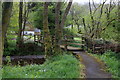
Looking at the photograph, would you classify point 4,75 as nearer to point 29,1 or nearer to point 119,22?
point 119,22

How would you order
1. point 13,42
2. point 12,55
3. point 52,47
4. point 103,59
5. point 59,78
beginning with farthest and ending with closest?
point 13,42 → point 12,55 → point 52,47 → point 103,59 → point 59,78

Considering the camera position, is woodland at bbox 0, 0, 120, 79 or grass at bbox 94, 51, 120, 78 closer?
woodland at bbox 0, 0, 120, 79

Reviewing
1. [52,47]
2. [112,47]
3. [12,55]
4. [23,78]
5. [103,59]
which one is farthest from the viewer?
[12,55]

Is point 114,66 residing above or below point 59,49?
below

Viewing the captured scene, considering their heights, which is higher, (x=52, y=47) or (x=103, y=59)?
(x=52, y=47)

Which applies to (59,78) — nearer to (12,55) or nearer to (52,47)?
(52,47)

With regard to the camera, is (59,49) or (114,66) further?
(59,49)

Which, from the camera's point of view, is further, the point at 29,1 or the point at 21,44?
the point at 29,1

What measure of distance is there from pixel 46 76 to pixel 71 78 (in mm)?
747

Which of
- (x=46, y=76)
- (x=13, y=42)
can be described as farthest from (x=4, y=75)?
(x=13, y=42)

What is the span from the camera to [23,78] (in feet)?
12.3

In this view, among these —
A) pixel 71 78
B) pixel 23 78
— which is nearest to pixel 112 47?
pixel 71 78

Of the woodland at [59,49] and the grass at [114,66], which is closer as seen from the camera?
the woodland at [59,49]

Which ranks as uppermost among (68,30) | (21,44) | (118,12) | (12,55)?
(118,12)
